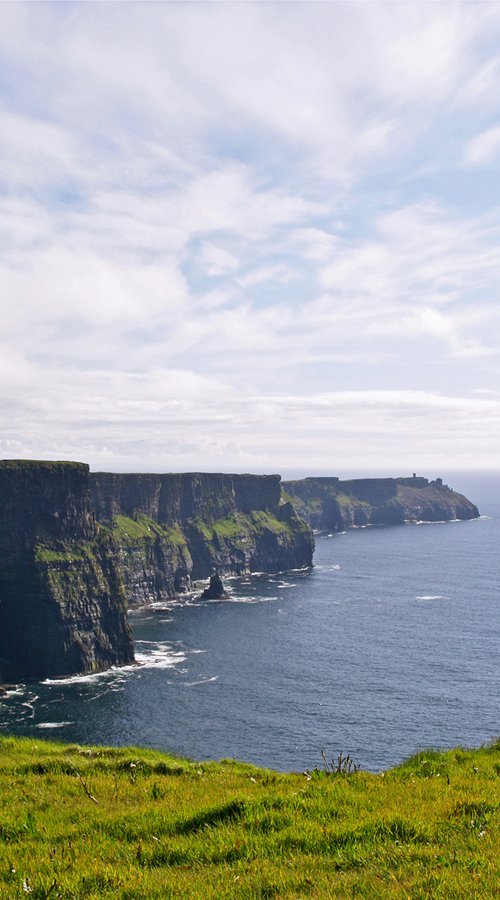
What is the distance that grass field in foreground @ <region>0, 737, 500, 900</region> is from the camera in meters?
10.4

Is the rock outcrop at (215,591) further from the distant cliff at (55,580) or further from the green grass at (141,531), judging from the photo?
the distant cliff at (55,580)

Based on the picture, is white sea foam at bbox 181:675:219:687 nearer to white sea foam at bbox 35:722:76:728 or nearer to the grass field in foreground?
white sea foam at bbox 35:722:76:728

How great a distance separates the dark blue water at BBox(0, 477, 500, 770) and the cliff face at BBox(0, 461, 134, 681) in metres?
6.95

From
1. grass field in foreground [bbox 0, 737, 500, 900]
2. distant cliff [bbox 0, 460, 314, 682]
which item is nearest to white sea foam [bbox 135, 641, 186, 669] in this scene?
distant cliff [bbox 0, 460, 314, 682]

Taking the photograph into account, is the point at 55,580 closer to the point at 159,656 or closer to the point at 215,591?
the point at 159,656

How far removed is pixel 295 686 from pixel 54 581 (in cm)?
4702

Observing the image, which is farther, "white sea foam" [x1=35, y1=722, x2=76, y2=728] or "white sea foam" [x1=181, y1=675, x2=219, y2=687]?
"white sea foam" [x1=181, y1=675, x2=219, y2=687]

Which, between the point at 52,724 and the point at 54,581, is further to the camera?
the point at 54,581

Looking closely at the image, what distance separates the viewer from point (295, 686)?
96438 millimetres

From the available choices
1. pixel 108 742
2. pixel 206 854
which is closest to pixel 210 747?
pixel 108 742

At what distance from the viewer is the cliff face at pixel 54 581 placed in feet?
359

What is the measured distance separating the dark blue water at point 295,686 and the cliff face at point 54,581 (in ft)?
22.8

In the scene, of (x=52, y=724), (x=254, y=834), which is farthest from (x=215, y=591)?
(x=254, y=834)

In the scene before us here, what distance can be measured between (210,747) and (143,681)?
3132cm
